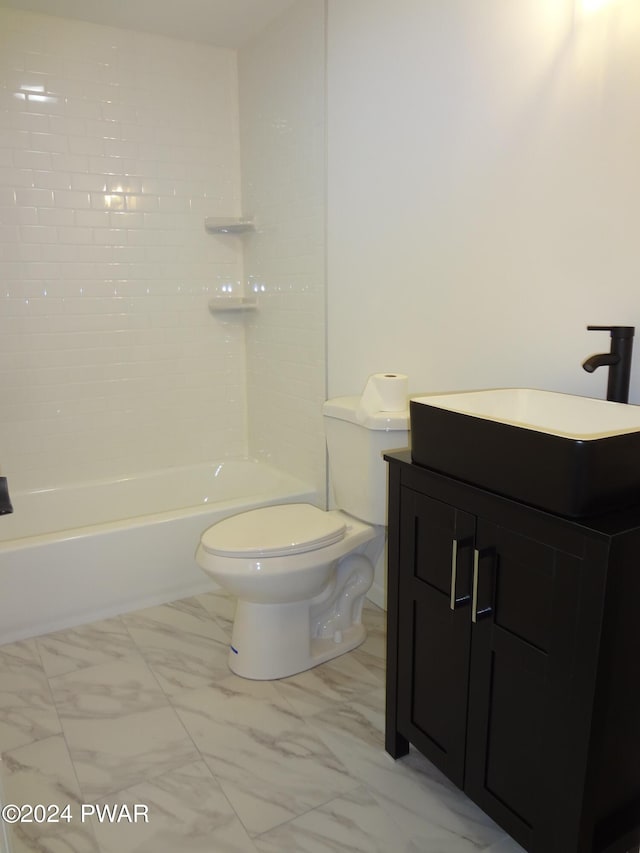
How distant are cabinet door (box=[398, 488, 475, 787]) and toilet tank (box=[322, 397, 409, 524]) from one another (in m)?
0.49

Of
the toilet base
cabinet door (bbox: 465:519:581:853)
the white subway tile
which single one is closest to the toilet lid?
the toilet base

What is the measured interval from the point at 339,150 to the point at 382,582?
177cm

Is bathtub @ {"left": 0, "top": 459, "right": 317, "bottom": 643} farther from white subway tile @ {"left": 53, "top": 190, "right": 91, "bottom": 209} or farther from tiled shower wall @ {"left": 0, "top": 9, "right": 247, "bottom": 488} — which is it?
white subway tile @ {"left": 53, "top": 190, "right": 91, "bottom": 209}

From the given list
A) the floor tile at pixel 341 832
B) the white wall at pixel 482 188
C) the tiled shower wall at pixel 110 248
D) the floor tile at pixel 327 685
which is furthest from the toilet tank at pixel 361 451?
the tiled shower wall at pixel 110 248

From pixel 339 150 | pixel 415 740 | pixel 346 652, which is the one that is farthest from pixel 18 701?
pixel 339 150

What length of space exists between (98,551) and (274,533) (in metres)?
0.79

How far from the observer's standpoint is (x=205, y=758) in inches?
68.1

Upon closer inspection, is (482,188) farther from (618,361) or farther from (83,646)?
(83,646)

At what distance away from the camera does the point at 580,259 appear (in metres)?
1.63

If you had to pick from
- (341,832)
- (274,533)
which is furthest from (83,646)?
(341,832)

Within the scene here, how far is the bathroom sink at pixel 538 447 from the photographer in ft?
3.66

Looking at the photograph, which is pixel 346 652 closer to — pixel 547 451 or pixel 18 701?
pixel 18 701

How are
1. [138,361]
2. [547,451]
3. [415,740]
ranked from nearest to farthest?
[547,451] < [415,740] < [138,361]

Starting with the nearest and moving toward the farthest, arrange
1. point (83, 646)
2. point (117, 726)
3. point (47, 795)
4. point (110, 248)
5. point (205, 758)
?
point (47, 795), point (205, 758), point (117, 726), point (83, 646), point (110, 248)
